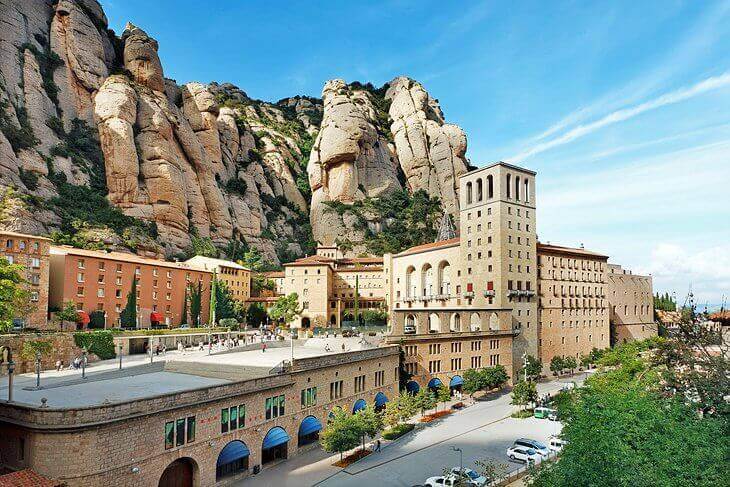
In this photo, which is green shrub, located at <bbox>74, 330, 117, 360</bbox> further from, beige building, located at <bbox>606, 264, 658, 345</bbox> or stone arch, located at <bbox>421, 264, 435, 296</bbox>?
beige building, located at <bbox>606, 264, 658, 345</bbox>

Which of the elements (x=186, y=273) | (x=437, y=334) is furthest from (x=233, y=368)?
(x=186, y=273)

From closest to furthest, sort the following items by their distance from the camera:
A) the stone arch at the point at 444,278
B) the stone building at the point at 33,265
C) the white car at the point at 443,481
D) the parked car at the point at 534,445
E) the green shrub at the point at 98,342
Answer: the white car at the point at 443,481 → the parked car at the point at 534,445 → the green shrub at the point at 98,342 → the stone building at the point at 33,265 → the stone arch at the point at 444,278

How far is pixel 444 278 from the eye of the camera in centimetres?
7662

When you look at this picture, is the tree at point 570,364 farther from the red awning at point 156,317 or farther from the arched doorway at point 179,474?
the arched doorway at point 179,474

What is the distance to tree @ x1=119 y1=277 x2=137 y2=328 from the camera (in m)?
57.2

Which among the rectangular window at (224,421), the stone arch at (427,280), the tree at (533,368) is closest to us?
the rectangular window at (224,421)

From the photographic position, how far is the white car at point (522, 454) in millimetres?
34156

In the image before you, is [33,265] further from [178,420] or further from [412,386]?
[412,386]

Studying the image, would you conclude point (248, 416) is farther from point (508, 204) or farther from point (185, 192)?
point (185, 192)

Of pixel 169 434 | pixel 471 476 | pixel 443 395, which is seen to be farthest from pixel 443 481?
pixel 443 395

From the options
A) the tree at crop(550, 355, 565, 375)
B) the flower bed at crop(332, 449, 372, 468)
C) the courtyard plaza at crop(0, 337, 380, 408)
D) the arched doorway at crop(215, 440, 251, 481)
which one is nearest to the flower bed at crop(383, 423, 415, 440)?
the flower bed at crop(332, 449, 372, 468)

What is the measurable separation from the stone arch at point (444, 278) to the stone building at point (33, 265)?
52682 millimetres

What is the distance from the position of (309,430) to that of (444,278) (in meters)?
44.1

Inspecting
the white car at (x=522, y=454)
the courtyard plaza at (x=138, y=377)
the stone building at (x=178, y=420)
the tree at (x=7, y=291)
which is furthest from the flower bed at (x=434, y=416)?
the tree at (x=7, y=291)
